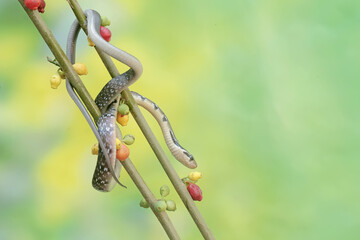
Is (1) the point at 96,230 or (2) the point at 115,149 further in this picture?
(1) the point at 96,230

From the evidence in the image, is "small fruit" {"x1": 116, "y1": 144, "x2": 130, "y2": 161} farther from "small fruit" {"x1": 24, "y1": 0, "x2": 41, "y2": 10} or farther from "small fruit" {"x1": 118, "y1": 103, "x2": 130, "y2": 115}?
"small fruit" {"x1": 24, "y1": 0, "x2": 41, "y2": 10}

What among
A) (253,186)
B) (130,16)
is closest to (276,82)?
(253,186)

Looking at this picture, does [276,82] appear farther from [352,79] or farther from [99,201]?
[99,201]

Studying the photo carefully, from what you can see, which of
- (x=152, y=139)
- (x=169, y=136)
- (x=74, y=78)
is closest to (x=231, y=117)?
(x=169, y=136)

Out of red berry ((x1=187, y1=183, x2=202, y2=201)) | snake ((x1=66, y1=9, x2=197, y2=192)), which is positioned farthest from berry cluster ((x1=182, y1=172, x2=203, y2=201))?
snake ((x1=66, y1=9, x2=197, y2=192))

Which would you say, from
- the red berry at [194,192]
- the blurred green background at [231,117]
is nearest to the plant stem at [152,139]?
the red berry at [194,192]

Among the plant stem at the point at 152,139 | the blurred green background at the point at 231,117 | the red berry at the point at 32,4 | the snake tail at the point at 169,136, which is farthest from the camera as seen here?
the blurred green background at the point at 231,117

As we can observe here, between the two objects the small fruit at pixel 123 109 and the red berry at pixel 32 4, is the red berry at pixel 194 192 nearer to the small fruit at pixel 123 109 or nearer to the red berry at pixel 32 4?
the small fruit at pixel 123 109
